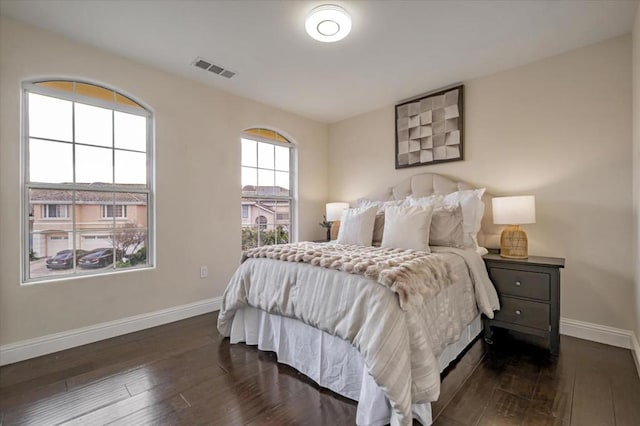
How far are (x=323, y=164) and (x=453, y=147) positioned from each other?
1.98 metres

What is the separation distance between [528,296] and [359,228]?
1.45 metres

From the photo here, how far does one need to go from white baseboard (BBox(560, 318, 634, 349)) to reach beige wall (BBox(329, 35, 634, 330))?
0.05 metres

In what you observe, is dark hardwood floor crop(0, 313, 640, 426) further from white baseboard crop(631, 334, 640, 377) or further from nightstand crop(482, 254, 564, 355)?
nightstand crop(482, 254, 564, 355)

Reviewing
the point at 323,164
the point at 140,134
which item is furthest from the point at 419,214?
the point at 140,134

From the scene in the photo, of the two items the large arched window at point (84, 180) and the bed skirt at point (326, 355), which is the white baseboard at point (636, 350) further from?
the large arched window at point (84, 180)

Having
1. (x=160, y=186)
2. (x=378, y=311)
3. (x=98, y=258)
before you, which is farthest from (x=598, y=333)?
(x=98, y=258)

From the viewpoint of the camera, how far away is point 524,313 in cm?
230

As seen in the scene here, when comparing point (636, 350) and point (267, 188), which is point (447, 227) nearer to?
point (636, 350)

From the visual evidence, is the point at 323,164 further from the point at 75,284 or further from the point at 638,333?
the point at 638,333

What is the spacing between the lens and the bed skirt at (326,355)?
1.47 metres

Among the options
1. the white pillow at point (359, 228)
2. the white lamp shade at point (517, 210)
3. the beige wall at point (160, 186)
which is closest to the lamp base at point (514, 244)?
the white lamp shade at point (517, 210)

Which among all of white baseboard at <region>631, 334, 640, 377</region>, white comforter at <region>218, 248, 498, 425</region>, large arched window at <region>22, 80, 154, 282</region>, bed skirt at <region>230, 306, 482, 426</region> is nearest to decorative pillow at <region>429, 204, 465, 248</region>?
white comforter at <region>218, 248, 498, 425</region>

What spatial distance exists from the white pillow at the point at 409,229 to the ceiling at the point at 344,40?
1434mm

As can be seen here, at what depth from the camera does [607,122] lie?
2.43 meters
